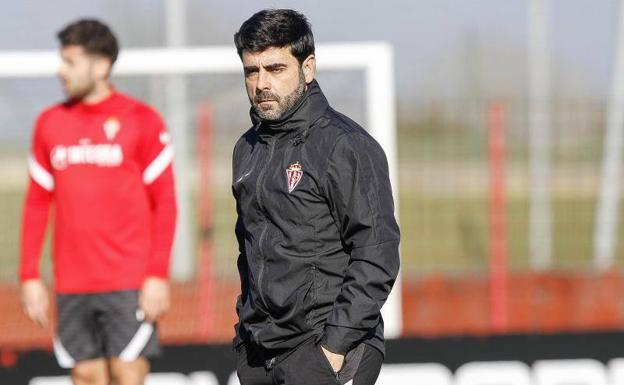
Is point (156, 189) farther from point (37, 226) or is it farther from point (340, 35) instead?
point (340, 35)

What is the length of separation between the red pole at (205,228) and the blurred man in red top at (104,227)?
89.5 inches

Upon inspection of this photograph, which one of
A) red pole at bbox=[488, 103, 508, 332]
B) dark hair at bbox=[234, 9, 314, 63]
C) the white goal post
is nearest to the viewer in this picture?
dark hair at bbox=[234, 9, 314, 63]

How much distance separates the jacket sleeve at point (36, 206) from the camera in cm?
554

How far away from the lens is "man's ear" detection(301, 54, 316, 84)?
3.61 meters

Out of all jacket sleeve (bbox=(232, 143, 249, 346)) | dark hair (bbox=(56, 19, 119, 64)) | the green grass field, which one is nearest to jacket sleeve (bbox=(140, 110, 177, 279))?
dark hair (bbox=(56, 19, 119, 64))

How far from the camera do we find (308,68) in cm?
362

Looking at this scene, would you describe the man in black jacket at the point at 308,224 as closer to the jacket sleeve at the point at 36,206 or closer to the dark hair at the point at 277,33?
the dark hair at the point at 277,33

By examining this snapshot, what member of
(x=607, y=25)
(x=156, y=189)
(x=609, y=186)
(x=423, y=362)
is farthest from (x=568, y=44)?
(x=156, y=189)

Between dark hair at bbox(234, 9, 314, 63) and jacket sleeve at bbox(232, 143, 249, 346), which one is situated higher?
dark hair at bbox(234, 9, 314, 63)

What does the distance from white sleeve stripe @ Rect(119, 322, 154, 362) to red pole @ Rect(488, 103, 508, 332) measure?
304 centimetres

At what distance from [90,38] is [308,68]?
2055 millimetres

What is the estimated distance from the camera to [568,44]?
14.5 metres

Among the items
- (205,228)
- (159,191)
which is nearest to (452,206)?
(205,228)

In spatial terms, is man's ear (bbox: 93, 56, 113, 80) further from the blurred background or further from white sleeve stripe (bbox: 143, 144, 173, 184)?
the blurred background
